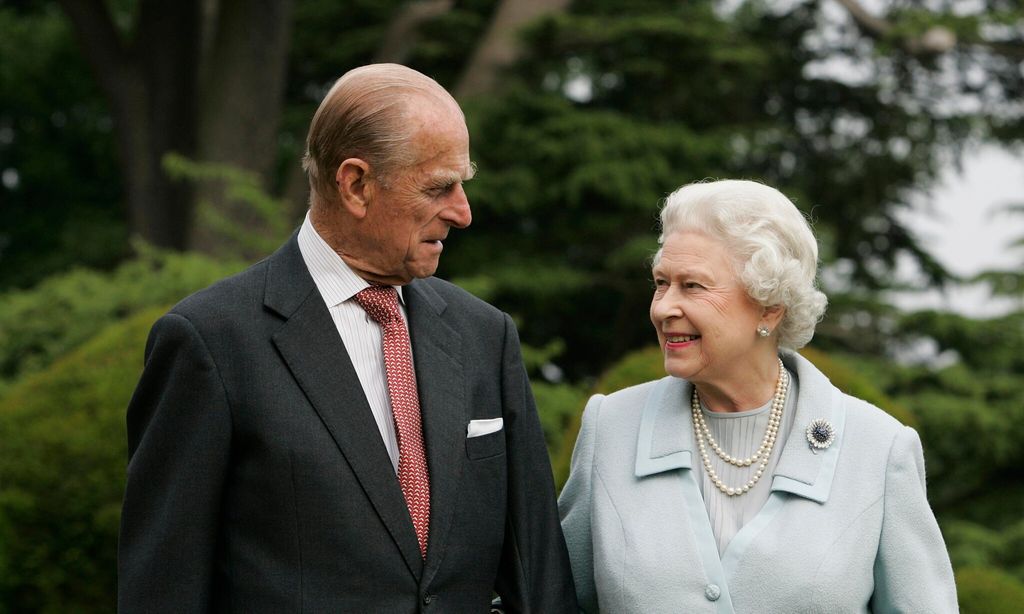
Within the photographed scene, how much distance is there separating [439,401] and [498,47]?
7.91 meters

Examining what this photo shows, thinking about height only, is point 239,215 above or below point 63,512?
above

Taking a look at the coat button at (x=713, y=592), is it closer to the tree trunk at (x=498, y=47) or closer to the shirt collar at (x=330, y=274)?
the shirt collar at (x=330, y=274)

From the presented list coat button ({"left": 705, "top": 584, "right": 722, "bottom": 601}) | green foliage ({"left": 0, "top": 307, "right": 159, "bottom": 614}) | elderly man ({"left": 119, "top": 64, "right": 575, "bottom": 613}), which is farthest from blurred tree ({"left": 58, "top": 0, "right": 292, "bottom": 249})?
coat button ({"left": 705, "top": 584, "right": 722, "bottom": 601})

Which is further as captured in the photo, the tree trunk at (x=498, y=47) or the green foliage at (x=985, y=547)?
the tree trunk at (x=498, y=47)

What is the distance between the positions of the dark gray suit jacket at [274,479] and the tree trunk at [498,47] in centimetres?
771

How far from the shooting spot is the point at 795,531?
2967 mm

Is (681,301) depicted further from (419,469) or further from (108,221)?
(108,221)

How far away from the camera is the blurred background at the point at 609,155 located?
31.7 ft

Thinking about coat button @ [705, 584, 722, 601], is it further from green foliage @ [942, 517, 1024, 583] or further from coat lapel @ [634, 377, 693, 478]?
green foliage @ [942, 517, 1024, 583]

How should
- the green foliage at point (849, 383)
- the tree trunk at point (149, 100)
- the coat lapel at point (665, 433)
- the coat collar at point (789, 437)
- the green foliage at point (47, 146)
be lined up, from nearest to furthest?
the coat collar at point (789, 437) < the coat lapel at point (665, 433) < the green foliage at point (849, 383) < the tree trunk at point (149, 100) < the green foliage at point (47, 146)

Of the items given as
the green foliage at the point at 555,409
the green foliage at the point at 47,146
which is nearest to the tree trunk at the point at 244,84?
the green foliage at the point at 47,146

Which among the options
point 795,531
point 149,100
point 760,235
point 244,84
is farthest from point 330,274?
point 149,100

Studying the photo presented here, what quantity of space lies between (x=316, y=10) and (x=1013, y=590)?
28.7 feet

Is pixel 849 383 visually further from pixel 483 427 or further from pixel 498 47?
pixel 498 47
